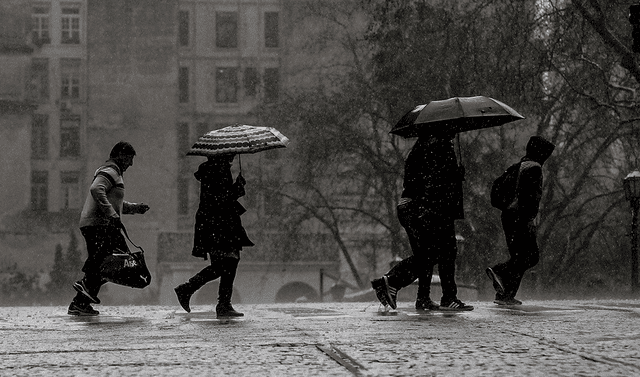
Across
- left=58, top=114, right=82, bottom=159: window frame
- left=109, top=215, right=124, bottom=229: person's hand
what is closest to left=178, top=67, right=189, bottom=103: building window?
left=58, top=114, right=82, bottom=159: window frame

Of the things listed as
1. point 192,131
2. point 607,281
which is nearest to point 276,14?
point 192,131

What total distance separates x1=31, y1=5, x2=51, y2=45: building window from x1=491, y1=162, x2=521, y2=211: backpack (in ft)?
184

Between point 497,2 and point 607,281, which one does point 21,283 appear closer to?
point 607,281

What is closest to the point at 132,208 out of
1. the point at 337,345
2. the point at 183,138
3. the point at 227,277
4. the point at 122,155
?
the point at 122,155

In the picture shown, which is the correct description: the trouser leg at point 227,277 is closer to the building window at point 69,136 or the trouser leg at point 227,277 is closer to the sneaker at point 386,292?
the sneaker at point 386,292

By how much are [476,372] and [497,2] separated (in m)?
16.0

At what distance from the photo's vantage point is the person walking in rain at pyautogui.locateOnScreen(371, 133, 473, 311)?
11.1m

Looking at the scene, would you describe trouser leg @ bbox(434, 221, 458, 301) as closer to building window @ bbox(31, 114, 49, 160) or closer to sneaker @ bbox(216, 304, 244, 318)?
sneaker @ bbox(216, 304, 244, 318)

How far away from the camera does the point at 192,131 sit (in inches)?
2512

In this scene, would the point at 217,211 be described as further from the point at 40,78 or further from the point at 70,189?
the point at 40,78

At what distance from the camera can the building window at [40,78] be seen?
6438 centimetres

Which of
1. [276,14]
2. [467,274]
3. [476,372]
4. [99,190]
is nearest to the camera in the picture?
[476,372]

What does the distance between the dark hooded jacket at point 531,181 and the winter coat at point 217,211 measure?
10.4 ft

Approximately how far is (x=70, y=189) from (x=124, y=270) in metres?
54.4
